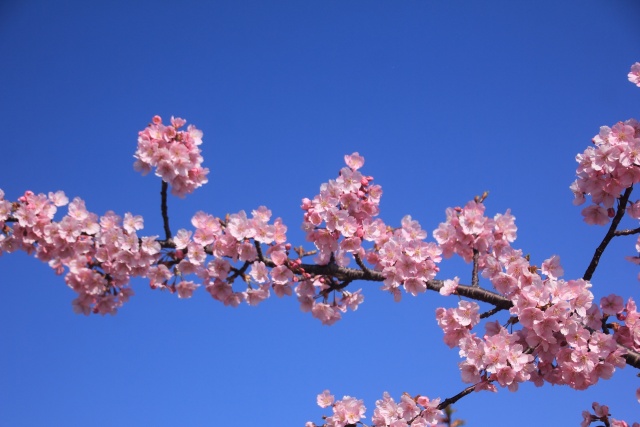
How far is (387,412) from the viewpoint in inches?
265

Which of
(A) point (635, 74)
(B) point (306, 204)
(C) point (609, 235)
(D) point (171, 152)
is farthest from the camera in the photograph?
(A) point (635, 74)

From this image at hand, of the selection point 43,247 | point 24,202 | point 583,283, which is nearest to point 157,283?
point 43,247

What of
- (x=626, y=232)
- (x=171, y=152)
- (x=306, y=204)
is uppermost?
(x=171, y=152)

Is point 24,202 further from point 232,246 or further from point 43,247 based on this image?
point 232,246

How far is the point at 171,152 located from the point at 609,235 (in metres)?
4.88

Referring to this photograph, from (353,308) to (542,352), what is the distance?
7.17ft

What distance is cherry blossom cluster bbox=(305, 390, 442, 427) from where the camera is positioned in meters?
6.44

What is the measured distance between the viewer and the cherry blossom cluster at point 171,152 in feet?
19.8

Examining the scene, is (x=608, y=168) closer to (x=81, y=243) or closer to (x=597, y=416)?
(x=597, y=416)

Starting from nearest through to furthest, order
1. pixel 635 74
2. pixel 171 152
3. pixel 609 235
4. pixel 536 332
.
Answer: pixel 536 332 < pixel 171 152 < pixel 609 235 < pixel 635 74

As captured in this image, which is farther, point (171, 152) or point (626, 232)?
point (626, 232)

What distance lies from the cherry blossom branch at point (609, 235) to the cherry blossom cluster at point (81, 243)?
474 cm

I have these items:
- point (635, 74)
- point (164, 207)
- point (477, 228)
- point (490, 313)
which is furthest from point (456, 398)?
point (635, 74)

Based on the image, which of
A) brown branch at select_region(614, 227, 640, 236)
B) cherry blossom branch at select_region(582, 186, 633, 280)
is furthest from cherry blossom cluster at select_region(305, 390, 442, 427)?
brown branch at select_region(614, 227, 640, 236)
